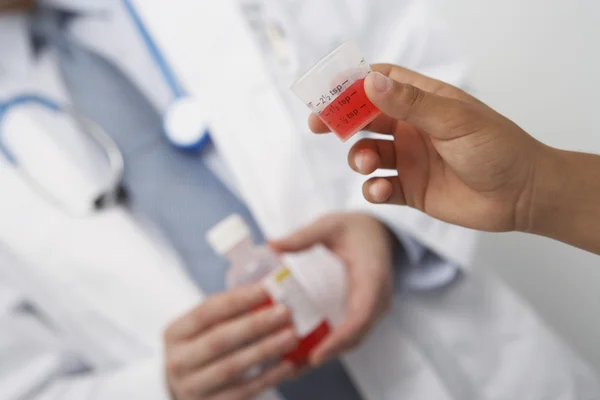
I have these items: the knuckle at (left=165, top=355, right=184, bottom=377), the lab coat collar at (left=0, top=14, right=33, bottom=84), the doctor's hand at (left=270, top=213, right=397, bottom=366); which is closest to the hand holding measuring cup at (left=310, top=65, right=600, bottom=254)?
the doctor's hand at (left=270, top=213, right=397, bottom=366)

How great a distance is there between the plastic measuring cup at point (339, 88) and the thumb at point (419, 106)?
3cm

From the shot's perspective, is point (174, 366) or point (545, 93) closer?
point (174, 366)

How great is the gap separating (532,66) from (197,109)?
583 mm

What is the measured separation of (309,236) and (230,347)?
19cm

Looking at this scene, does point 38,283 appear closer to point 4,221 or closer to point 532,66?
point 4,221

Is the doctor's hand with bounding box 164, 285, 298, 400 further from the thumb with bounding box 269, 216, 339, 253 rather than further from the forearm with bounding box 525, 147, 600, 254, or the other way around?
the forearm with bounding box 525, 147, 600, 254

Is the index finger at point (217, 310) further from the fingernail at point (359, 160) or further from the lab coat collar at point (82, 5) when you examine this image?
the lab coat collar at point (82, 5)

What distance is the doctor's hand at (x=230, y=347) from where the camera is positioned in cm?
62

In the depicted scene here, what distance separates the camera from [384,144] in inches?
20.5

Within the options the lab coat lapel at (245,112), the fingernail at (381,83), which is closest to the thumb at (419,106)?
the fingernail at (381,83)

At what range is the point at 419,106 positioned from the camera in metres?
0.37

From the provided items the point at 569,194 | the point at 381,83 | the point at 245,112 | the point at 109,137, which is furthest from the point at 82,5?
the point at 569,194

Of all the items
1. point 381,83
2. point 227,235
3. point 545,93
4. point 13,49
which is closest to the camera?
point 381,83

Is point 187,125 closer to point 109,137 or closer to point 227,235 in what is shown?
point 109,137
